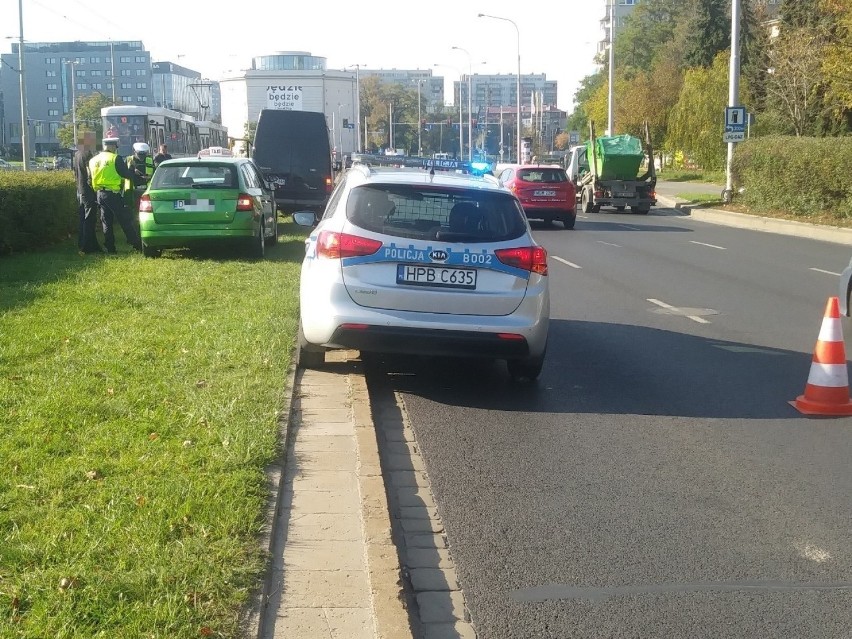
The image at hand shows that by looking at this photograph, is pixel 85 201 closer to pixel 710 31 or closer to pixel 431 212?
pixel 431 212

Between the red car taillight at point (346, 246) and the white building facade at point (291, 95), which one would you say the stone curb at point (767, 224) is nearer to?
the red car taillight at point (346, 246)

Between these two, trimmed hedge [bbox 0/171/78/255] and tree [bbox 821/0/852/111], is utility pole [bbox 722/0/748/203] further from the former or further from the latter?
trimmed hedge [bbox 0/171/78/255]

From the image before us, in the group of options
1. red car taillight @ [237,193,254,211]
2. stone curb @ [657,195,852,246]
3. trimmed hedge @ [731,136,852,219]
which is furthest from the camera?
trimmed hedge @ [731,136,852,219]

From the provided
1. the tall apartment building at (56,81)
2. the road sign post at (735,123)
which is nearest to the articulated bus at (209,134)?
the road sign post at (735,123)

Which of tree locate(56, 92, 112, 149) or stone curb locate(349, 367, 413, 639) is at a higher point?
tree locate(56, 92, 112, 149)

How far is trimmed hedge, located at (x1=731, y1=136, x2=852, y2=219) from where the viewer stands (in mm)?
27797

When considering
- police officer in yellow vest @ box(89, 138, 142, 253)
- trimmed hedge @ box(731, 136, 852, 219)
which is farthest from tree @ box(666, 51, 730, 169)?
police officer in yellow vest @ box(89, 138, 142, 253)

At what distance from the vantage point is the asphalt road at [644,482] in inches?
174

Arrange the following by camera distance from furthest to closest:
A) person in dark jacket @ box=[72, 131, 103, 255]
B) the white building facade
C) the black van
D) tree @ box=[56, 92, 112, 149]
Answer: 1. the white building facade
2. tree @ box=[56, 92, 112, 149]
3. the black van
4. person in dark jacket @ box=[72, 131, 103, 255]

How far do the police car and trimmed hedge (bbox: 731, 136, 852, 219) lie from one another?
21.4m

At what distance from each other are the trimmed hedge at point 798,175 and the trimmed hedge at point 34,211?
59.7 feet

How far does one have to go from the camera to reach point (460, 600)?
4457 millimetres

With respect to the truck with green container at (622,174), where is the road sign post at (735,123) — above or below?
above

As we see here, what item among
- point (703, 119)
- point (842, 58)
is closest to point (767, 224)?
point (842, 58)
